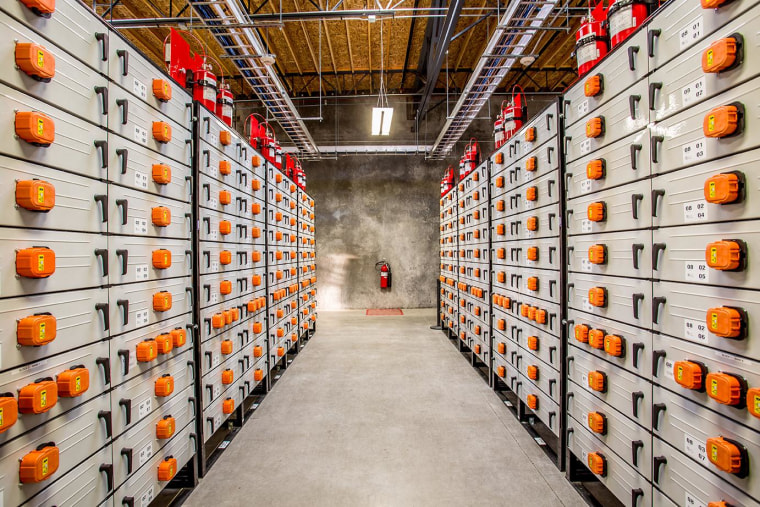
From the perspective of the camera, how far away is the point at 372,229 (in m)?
9.61

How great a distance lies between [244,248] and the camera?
346 cm

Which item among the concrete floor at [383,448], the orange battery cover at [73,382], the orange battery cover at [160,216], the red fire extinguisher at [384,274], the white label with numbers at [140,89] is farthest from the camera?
the red fire extinguisher at [384,274]

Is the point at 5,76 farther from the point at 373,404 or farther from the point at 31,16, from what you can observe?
the point at 373,404

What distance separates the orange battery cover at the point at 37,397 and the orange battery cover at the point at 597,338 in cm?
247

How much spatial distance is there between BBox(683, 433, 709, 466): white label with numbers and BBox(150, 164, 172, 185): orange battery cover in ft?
8.98

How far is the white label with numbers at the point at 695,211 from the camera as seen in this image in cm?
145

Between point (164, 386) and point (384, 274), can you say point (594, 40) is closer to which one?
point (164, 386)

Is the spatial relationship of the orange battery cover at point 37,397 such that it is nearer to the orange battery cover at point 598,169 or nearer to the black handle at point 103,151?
the black handle at point 103,151

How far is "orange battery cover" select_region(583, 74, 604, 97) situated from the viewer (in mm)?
2088

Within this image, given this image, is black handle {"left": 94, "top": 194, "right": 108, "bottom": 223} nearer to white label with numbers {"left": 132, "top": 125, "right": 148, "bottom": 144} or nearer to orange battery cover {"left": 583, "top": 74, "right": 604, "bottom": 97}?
white label with numbers {"left": 132, "top": 125, "right": 148, "bottom": 144}

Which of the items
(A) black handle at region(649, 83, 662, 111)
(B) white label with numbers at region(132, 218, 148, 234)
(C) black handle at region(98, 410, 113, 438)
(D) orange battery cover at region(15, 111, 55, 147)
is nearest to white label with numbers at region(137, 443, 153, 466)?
(C) black handle at region(98, 410, 113, 438)

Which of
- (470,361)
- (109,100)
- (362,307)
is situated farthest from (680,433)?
(362,307)

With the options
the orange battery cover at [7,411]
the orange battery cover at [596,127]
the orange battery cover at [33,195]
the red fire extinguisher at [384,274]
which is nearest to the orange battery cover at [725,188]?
the orange battery cover at [596,127]

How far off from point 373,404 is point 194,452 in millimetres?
1700
